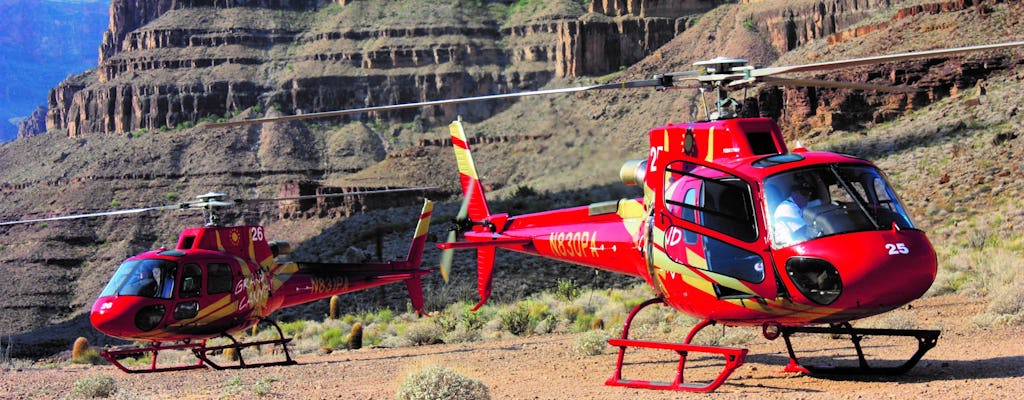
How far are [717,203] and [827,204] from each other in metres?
1.07

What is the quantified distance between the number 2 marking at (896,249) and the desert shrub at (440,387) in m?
3.98

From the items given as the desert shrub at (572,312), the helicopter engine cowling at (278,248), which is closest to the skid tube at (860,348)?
the helicopter engine cowling at (278,248)

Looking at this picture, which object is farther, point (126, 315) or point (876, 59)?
point (126, 315)

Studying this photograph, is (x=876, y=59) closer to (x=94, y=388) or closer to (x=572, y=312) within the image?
(x=94, y=388)

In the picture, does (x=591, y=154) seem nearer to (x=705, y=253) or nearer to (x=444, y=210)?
(x=705, y=253)

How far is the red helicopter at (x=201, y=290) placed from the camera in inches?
692

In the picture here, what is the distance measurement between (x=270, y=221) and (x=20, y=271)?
19.8m

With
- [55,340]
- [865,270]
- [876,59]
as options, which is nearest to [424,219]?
[876,59]

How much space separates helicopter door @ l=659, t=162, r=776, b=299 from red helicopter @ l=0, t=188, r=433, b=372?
28.2ft

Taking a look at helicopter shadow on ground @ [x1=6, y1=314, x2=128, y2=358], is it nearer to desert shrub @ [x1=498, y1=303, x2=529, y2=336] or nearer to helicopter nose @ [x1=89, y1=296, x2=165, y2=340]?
desert shrub @ [x1=498, y1=303, x2=529, y2=336]

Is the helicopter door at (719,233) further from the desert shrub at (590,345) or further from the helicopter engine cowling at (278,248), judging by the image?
the helicopter engine cowling at (278,248)

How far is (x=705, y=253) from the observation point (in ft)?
38.3

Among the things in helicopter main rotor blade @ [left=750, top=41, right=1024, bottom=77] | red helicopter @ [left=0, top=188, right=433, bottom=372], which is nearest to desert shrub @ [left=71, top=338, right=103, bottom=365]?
red helicopter @ [left=0, top=188, right=433, bottom=372]

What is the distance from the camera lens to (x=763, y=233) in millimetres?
11172
